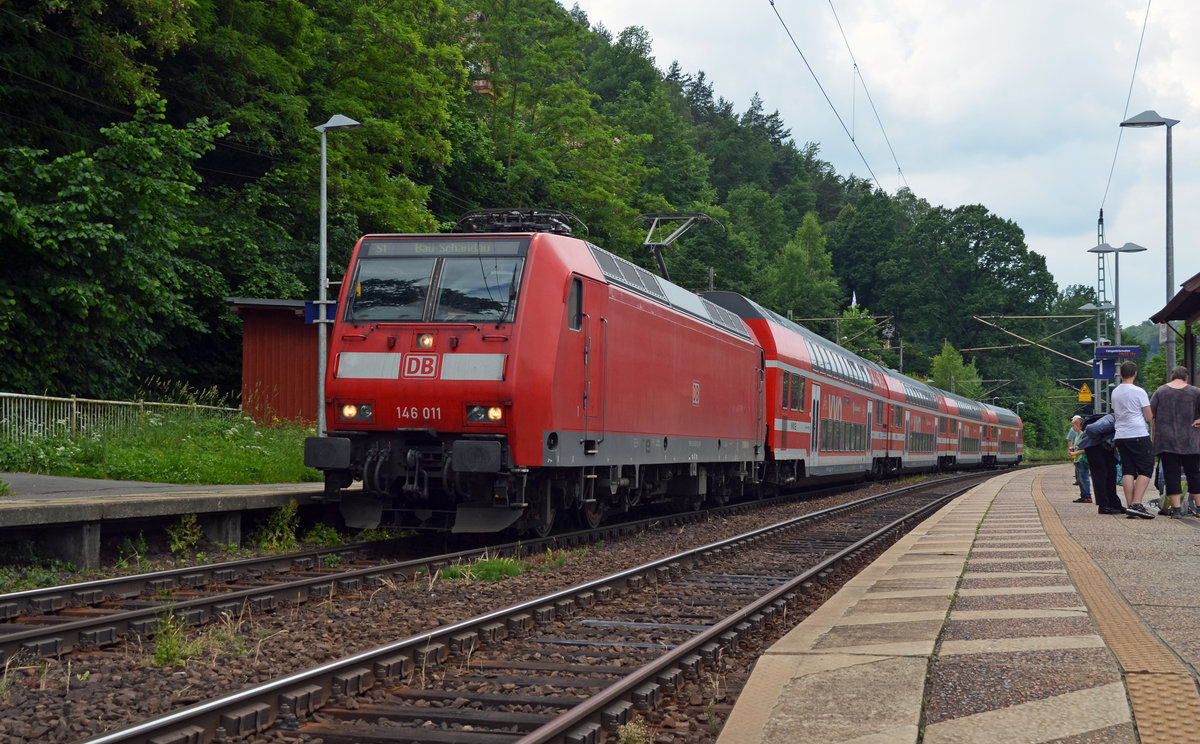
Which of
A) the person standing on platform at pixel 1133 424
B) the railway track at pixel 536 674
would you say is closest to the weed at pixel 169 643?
the railway track at pixel 536 674

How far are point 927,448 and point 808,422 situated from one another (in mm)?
18226

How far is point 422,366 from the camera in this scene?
11.7 meters

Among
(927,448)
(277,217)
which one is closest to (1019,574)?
(277,217)

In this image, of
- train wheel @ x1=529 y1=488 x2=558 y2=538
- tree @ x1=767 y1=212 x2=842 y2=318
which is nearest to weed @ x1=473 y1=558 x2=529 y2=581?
train wheel @ x1=529 y1=488 x2=558 y2=538

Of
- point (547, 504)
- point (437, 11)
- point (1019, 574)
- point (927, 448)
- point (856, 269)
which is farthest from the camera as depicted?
point (856, 269)

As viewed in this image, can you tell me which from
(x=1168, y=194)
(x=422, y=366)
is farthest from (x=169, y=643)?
(x=1168, y=194)

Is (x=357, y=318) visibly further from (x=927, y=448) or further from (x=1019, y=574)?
(x=927, y=448)

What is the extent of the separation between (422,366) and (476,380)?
63 cm

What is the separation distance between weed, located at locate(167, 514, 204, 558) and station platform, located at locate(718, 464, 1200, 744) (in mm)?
6464

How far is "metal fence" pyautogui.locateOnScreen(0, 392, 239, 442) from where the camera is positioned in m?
16.5

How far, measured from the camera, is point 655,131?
6631 centimetres

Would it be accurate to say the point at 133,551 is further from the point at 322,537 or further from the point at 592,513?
the point at 592,513

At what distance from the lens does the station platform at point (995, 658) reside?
435 cm

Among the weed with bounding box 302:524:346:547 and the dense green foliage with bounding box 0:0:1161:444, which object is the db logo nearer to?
the weed with bounding box 302:524:346:547
